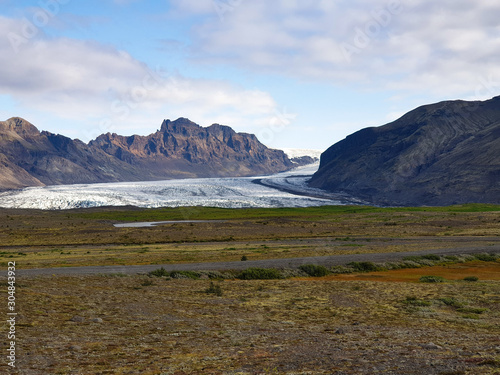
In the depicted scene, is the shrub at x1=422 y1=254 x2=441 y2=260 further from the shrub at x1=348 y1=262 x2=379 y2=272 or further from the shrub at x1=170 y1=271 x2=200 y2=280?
the shrub at x1=170 y1=271 x2=200 y2=280

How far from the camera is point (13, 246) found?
64.5 m

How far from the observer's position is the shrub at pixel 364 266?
39828mm

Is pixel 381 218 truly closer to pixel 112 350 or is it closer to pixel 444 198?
pixel 444 198

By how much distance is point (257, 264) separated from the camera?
40.4 m

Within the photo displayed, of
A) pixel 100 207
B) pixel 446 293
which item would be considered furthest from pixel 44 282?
pixel 100 207

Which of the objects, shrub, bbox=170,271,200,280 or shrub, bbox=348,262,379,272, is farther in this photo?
shrub, bbox=348,262,379,272

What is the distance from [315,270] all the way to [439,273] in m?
10.9

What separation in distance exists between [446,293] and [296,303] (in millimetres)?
9634

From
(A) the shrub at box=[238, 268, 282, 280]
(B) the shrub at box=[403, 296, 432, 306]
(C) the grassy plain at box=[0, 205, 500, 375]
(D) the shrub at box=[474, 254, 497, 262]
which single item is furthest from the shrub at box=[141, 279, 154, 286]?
(D) the shrub at box=[474, 254, 497, 262]

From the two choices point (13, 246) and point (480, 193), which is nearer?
point (13, 246)

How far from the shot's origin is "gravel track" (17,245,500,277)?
34656 millimetres

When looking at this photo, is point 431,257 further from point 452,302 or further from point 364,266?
point 452,302

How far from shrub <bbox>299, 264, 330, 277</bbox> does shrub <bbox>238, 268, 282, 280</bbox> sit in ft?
11.1

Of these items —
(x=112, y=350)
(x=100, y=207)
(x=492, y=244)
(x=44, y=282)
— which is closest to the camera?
(x=112, y=350)
